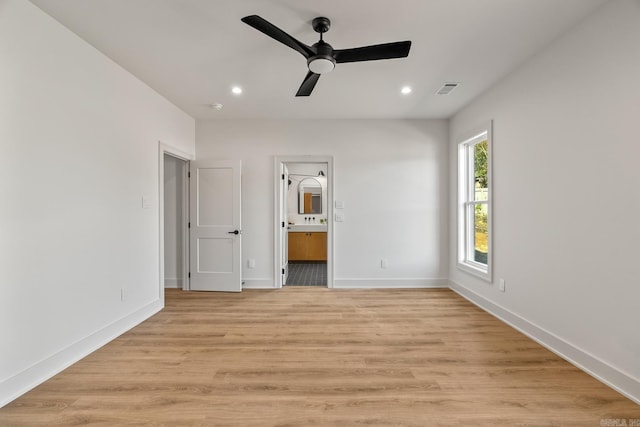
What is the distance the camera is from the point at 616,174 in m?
1.90

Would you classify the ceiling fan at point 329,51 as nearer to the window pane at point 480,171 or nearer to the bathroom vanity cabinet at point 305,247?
the window pane at point 480,171

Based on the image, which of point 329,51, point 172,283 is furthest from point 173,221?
point 329,51

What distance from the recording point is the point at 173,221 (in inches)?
172

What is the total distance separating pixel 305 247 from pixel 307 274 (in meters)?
1.20

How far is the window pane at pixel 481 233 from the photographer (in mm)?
3586

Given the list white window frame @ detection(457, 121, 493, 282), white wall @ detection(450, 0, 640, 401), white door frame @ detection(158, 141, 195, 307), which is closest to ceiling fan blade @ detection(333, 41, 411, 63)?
white wall @ detection(450, 0, 640, 401)

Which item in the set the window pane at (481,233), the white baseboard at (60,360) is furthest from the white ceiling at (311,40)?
the white baseboard at (60,360)

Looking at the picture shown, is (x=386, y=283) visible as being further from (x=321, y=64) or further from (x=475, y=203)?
A: (x=321, y=64)

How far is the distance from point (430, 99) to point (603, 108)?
1.86 metres

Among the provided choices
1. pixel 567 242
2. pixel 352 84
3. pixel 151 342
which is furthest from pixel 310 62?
pixel 151 342

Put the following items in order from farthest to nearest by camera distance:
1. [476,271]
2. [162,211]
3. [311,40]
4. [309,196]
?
[309,196] < [476,271] < [162,211] < [311,40]

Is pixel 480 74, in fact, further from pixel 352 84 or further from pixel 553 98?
pixel 352 84

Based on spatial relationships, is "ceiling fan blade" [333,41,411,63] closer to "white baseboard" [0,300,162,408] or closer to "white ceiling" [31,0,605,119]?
"white ceiling" [31,0,605,119]

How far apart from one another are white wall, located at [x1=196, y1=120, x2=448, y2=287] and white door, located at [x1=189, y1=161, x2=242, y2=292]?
25 centimetres
